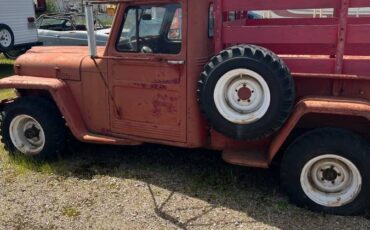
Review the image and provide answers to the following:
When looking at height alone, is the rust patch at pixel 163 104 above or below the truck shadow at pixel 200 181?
above

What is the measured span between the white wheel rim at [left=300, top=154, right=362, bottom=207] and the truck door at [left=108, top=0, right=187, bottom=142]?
1.23 m

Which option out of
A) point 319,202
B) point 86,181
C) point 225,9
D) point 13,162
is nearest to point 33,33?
point 13,162

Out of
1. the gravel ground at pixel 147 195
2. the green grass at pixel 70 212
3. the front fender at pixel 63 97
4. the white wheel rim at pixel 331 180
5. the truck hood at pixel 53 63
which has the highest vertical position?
the truck hood at pixel 53 63

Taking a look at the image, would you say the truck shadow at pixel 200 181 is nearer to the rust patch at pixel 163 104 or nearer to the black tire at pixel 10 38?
the rust patch at pixel 163 104

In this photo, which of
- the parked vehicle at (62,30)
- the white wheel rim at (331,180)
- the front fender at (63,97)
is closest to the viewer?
the white wheel rim at (331,180)

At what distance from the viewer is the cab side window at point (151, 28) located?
426 centimetres

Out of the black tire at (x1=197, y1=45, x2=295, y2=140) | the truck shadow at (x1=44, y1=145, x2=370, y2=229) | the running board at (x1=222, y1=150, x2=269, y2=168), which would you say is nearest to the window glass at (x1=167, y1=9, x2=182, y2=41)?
the black tire at (x1=197, y1=45, x2=295, y2=140)

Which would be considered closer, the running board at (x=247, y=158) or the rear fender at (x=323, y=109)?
the rear fender at (x=323, y=109)

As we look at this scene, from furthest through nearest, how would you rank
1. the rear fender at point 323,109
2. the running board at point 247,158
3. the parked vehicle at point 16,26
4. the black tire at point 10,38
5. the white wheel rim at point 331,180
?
the parked vehicle at point 16,26, the black tire at point 10,38, the running board at point 247,158, the white wheel rim at point 331,180, the rear fender at point 323,109

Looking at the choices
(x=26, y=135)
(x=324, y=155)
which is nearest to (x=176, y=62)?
(x=324, y=155)

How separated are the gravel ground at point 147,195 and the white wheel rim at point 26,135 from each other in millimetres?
177

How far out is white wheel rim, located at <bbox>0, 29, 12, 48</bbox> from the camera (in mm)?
11688

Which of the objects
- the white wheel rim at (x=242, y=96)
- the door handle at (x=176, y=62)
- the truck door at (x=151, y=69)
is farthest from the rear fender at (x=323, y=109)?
the door handle at (x=176, y=62)

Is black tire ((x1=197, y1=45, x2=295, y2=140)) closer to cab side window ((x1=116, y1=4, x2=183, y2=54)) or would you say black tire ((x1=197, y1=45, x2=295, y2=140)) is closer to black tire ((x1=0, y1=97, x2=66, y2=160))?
cab side window ((x1=116, y1=4, x2=183, y2=54))
